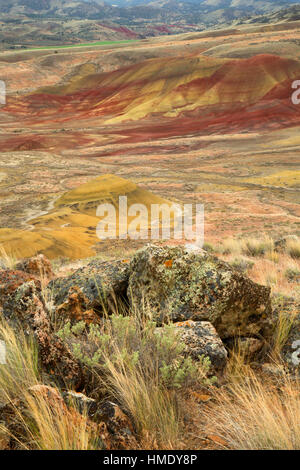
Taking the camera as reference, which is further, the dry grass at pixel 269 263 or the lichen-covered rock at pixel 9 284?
the dry grass at pixel 269 263

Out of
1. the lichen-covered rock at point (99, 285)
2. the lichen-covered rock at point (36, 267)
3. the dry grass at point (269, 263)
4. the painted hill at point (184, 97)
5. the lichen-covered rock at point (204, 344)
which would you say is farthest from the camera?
the painted hill at point (184, 97)

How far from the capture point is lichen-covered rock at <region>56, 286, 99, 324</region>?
322 cm

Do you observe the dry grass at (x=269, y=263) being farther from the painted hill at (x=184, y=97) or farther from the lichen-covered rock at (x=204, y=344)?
the painted hill at (x=184, y=97)

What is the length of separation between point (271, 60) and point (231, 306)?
59.1 metres

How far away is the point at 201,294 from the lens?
9.89ft

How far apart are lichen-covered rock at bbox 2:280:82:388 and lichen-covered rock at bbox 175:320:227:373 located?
Result: 2.62 feet

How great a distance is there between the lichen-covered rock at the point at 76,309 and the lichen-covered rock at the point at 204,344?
0.86m

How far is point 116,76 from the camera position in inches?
2616

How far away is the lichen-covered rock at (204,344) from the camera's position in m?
2.60

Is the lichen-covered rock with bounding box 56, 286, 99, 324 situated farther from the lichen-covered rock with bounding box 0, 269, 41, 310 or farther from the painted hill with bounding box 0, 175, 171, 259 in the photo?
the painted hill with bounding box 0, 175, 171, 259

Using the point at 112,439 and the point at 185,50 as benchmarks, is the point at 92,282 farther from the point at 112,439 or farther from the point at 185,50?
the point at 185,50

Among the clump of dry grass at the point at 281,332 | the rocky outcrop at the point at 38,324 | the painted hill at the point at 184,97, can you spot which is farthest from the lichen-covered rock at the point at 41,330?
the painted hill at the point at 184,97

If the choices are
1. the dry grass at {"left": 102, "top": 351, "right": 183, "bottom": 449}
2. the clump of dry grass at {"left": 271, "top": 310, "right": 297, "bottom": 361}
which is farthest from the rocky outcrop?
the clump of dry grass at {"left": 271, "top": 310, "right": 297, "bottom": 361}

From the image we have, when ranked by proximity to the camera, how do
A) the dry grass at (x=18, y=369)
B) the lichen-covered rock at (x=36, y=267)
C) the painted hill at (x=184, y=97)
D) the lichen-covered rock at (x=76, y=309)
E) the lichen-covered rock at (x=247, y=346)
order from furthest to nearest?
the painted hill at (x=184, y=97) < the lichen-covered rock at (x=36, y=267) < the lichen-covered rock at (x=76, y=309) < the lichen-covered rock at (x=247, y=346) < the dry grass at (x=18, y=369)
